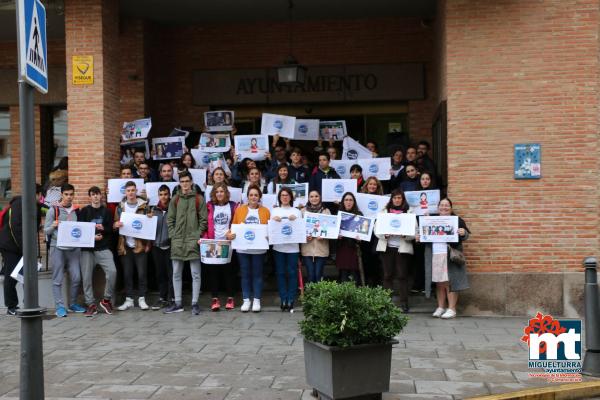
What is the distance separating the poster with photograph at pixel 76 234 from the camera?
10.5 metres

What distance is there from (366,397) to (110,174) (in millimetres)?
7426

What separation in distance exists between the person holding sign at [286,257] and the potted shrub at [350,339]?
15.2ft

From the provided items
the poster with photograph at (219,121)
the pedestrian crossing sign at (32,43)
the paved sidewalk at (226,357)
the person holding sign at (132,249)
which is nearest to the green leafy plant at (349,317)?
the paved sidewalk at (226,357)

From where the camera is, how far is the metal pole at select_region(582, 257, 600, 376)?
6.98 m

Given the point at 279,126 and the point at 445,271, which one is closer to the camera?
the point at 445,271

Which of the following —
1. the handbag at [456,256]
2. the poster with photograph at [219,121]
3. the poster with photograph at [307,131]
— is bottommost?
the handbag at [456,256]

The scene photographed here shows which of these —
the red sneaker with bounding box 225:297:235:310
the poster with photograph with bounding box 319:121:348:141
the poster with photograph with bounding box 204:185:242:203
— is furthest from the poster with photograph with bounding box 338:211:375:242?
the poster with photograph with bounding box 319:121:348:141

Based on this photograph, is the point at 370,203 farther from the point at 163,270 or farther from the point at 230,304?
the point at 163,270

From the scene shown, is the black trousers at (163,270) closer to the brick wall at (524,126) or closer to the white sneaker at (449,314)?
the white sneaker at (449,314)

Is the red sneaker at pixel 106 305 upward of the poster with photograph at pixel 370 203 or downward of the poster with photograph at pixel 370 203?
downward

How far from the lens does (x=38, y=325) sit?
15.3 feet

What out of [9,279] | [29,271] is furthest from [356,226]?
[29,271]

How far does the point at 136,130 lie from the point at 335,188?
4.04 metres

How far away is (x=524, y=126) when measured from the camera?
10758 millimetres
